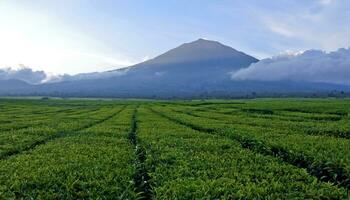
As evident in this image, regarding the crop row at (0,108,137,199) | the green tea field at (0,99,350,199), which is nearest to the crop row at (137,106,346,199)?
the green tea field at (0,99,350,199)

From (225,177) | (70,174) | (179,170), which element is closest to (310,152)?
(225,177)

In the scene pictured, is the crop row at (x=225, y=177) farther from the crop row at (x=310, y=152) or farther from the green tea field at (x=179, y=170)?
the crop row at (x=310, y=152)

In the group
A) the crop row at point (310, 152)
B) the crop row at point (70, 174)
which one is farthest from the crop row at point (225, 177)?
the crop row at point (310, 152)

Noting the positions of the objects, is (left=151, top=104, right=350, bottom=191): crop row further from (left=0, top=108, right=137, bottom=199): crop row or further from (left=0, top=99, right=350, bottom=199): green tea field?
(left=0, top=108, right=137, bottom=199): crop row

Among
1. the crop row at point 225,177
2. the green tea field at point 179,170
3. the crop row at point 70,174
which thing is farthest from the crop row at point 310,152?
the crop row at point 70,174

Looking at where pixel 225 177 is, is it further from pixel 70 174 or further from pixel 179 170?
pixel 70 174

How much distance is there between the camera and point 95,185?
1745cm

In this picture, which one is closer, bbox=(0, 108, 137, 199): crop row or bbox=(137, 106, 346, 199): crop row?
bbox=(137, 106, 346, 199): crop row

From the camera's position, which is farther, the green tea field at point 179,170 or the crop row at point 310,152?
the crop row at point 310,152

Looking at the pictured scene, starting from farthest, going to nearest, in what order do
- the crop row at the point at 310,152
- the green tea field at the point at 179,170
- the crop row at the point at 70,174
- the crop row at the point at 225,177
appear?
the crop row at the point at 310,152 → the crop row at the point at 70,174 → the green tea field at the point at 179,170 → the crop row at the point at 225,177

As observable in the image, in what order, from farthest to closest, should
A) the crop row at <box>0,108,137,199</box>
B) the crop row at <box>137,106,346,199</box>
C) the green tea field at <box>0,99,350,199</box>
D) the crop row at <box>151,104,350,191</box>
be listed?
the crop row at <box>151,104,350,191</box>, the crop row at <box>0,108,137,199</box>, the green tea field at <box>0,99,350,199</box>, the crop row at <box>137,106,346,199</box>

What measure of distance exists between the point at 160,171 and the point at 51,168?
18.5 feet

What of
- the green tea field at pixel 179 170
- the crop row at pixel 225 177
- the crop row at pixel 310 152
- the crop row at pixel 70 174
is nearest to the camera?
the crop row at pixel 225 177

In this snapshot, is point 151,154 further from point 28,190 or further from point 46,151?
point 28,190
